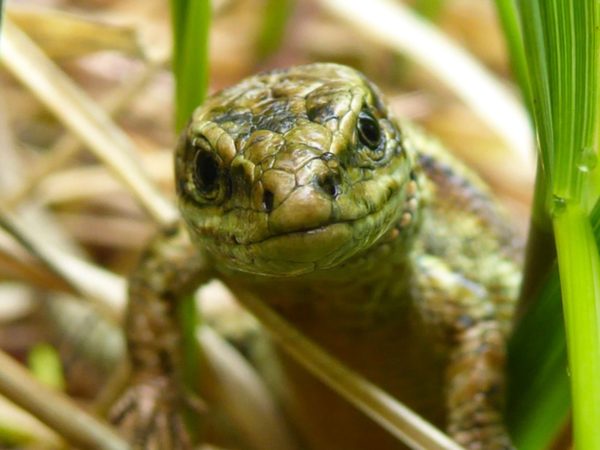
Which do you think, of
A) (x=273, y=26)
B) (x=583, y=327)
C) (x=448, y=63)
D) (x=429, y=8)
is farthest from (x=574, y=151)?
(x=273, y=26)

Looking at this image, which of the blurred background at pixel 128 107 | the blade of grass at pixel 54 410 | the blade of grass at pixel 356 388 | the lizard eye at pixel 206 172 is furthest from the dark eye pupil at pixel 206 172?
the blurred background at pixel 128 107

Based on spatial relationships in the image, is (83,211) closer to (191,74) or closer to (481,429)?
(191,74)

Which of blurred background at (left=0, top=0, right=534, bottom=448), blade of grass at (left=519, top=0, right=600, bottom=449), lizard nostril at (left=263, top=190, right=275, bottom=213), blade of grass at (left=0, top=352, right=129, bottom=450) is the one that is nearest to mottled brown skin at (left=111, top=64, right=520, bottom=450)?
lizard nostril at (left=263, top=190, right=275, bottom=213)

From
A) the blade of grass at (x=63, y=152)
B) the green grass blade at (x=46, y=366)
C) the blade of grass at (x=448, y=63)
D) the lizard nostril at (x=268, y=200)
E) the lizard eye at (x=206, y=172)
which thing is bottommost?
the green grass blade at (x=46, y=366)

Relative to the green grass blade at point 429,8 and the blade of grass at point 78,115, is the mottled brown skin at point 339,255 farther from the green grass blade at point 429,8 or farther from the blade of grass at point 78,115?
the green grass blade at point 429,8

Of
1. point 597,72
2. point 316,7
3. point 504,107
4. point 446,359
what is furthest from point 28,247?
point 316,7

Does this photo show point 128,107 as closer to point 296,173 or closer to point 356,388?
point 356,388
